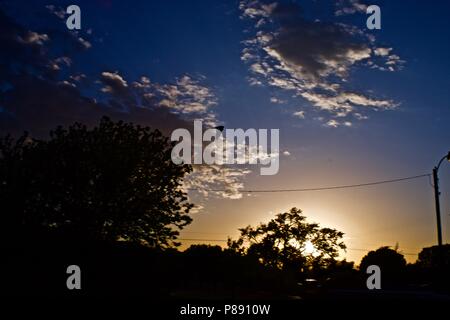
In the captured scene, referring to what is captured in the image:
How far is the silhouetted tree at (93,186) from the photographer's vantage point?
2570cm

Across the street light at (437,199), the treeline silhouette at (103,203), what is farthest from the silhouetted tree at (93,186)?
the street light at (437,199)

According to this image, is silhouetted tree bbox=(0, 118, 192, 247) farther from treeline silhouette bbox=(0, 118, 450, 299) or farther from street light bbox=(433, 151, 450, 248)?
street light bbox=(433, 151, 450, 248)

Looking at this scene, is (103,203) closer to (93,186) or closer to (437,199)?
(93,186)

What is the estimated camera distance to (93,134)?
27031 millimetres

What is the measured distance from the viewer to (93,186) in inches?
1023

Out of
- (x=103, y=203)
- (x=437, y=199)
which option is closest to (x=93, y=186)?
(x=103, y=203)

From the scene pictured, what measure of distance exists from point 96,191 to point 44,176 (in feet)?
11.3

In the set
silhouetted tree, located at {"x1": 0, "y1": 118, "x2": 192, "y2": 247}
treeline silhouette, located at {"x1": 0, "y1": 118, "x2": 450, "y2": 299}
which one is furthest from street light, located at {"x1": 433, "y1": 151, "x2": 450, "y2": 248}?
silhouetted tree, located at {"x1": 0, "y1": 118, "x2": 192, "y2": 247}

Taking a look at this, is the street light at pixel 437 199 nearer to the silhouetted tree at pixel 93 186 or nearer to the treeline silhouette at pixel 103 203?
the treeline silhouette at pixel 103 203

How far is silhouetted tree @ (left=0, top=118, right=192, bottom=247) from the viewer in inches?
1012
